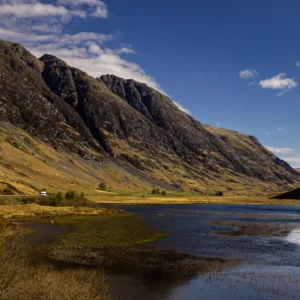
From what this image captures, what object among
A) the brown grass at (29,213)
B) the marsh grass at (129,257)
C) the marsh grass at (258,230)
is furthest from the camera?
the brown grass at (29,213)

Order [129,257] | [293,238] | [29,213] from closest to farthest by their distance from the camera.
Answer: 1. [129,257]
2. [293,238]
3. [29,213]

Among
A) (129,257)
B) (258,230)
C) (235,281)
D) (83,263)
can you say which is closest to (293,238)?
(258,230)

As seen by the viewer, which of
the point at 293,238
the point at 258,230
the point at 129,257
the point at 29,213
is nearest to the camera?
the point at 129,257

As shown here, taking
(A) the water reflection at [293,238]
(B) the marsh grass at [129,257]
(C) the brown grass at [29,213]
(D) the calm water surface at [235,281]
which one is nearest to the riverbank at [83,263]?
(B) the marsh grass at [129,257]

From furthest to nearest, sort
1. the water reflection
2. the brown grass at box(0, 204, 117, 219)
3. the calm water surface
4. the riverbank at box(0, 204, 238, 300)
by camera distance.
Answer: the brown grass at box(0, 204, 117, 219) → the water reflection → the calm water surface → the riverbank at box(0, 204, 238, 300)

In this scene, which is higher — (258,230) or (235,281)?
(235,281)

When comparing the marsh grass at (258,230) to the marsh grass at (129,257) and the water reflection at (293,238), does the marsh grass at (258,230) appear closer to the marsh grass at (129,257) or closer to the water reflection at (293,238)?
the water reflection at (293,238)

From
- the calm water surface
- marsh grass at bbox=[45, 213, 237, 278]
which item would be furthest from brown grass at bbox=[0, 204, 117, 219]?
the calm water surface

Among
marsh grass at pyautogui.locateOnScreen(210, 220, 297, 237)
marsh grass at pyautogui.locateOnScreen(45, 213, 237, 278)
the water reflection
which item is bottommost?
marsh grass at pyautogui.locateOnScreen(210, 220, 297, 237)

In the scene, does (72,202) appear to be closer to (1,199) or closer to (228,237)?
(1,199)

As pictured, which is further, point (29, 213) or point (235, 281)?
point (29, 213)

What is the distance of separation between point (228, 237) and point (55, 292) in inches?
2172

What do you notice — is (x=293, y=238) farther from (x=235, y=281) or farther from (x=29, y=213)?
(x=29, y=213)

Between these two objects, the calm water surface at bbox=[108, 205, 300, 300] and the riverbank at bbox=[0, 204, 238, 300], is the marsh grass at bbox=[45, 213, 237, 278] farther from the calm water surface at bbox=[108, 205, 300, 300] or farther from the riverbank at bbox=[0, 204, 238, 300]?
the calm water surface at bbox=[108, 205, 300, 300]
